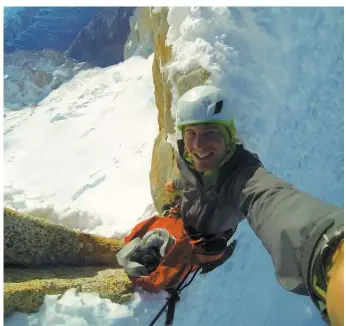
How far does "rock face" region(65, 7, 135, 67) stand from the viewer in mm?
20438

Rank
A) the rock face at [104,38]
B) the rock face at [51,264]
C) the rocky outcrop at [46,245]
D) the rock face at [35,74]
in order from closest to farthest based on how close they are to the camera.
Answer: the rock face at [51,264], the rocky outcrop at [46,245], the rock face at [104,38], the rock face at [35,74]

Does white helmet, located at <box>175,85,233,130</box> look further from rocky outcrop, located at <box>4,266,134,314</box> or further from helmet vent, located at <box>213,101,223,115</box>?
rocky outcrop, located at <box>4,266,134,314</box>

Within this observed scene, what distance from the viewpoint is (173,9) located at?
3215mm

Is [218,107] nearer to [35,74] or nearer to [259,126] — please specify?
[259,126]

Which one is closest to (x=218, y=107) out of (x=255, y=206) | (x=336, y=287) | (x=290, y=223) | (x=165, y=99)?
(x=255, y=206)

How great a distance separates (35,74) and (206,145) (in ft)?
77.9

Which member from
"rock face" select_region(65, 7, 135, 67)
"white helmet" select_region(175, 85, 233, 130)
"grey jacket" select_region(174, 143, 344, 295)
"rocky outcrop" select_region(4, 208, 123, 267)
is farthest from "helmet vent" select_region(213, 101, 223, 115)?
"rock face" select_region(65, 7, 135, 67)

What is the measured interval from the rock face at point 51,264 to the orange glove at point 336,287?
4.19ft

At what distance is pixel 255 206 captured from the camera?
1553 millimetres

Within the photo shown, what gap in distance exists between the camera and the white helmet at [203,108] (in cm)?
194

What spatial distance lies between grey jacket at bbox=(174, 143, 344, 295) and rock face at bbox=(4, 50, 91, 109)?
19022 mm

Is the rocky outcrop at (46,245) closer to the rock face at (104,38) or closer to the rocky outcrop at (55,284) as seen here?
the rocky outcrop at (55,284)

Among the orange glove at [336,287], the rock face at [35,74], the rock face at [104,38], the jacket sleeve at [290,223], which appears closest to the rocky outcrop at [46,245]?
the jacket sleeve at [290,223]

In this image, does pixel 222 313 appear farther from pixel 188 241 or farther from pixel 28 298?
pixel 28 298
